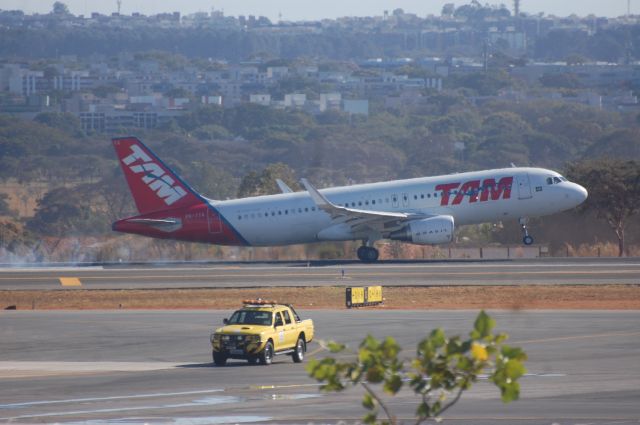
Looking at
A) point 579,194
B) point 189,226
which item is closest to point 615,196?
point 579,194

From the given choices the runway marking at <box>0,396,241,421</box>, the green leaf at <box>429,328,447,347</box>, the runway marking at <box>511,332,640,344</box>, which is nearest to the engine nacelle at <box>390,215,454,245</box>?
the runway marking at <box>511,332,640,344</box>

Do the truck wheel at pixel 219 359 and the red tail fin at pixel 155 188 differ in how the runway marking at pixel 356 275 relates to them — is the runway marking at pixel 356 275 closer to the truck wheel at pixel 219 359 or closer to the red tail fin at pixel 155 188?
the red tail fin at pixel 155 188

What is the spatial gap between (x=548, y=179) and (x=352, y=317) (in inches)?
840

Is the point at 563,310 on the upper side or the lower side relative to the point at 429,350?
lower

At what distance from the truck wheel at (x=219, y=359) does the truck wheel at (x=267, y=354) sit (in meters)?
0.91

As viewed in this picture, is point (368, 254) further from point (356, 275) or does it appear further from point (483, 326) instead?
point (483, 326)

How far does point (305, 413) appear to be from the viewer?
77.8 ft

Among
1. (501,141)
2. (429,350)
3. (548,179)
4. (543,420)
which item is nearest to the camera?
(429,350)

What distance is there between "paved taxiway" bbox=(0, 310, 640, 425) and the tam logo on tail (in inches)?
661

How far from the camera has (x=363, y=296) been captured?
4406cm

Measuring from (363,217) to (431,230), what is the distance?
119 inches

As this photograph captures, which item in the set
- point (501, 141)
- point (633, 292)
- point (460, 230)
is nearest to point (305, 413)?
point (633, 292)

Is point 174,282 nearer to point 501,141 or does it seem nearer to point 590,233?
point 590,233

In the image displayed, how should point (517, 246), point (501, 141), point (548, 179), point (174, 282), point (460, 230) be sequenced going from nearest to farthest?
point (174, 282) < point (548, 179) < point (517, 246) < point (460, 230) < point (501, 141)
